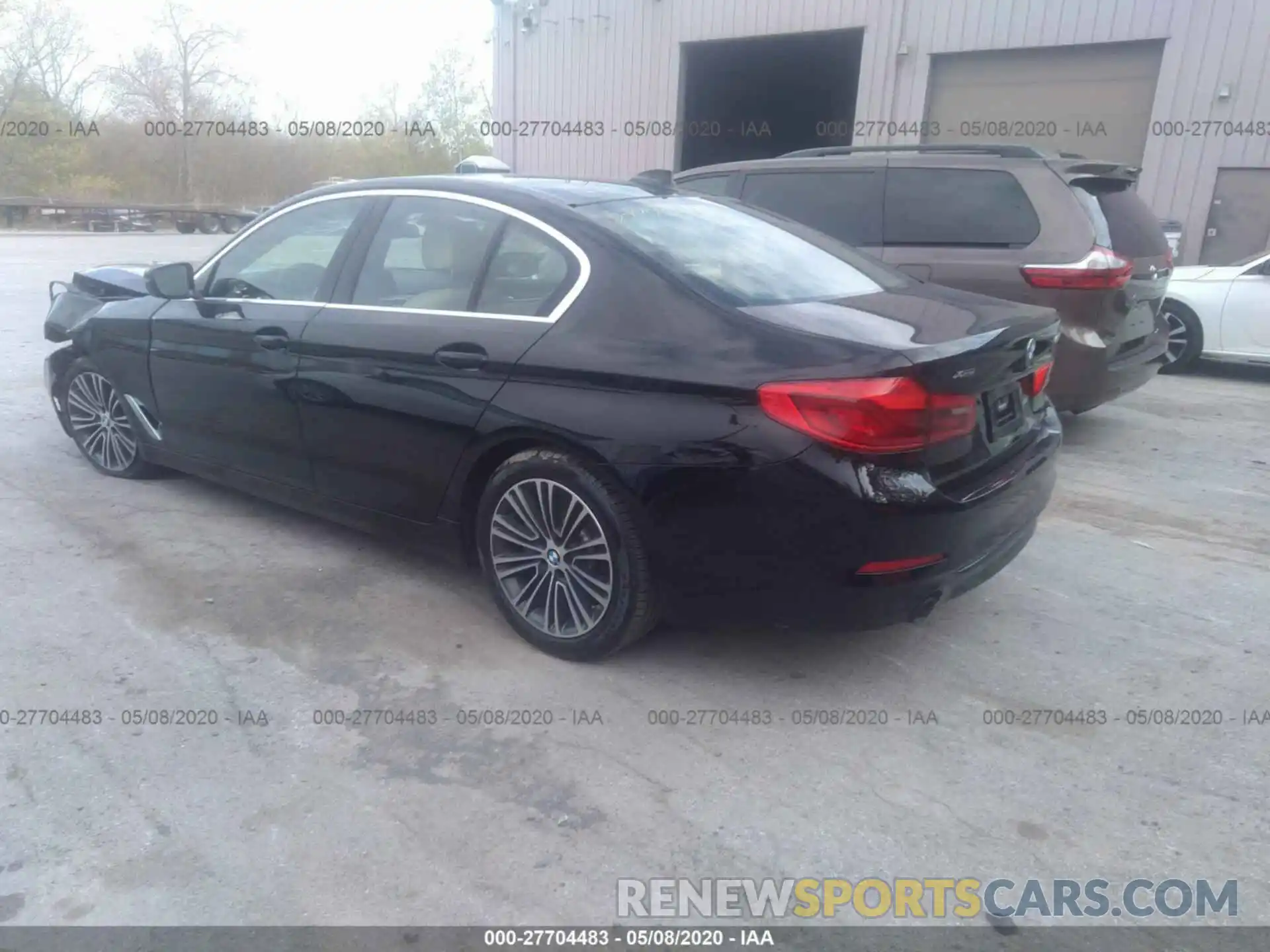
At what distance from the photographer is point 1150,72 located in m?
12.3

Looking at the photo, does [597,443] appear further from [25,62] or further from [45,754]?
[25,62]

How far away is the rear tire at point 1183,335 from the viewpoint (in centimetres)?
877

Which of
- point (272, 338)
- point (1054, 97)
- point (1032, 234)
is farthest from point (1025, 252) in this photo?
point (1054, 97)

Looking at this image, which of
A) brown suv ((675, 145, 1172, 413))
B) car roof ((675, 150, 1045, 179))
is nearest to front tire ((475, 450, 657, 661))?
brown suv ((675, 145, 1172, 413))

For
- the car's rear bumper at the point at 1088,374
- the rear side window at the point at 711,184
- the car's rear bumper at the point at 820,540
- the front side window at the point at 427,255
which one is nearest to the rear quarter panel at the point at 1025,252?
the car's rear bumper at the point at 1088,374

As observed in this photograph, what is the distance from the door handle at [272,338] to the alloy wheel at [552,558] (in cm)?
131

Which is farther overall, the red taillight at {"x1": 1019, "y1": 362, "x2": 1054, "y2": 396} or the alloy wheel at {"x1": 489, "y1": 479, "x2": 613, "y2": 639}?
the red taillight at {"x1": 1019, "y1": 362, "x2": 1054, "y2": 396}

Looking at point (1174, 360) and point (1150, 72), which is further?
point (1150, 72)

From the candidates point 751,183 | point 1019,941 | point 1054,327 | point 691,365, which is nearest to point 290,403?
point 691,365

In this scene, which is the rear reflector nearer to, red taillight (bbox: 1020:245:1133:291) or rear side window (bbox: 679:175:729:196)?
red taillight (bbox: 1020:245:1133:291)

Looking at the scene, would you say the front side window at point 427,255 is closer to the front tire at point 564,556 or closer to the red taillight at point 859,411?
the front tire at point 564,556

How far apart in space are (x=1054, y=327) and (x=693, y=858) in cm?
228

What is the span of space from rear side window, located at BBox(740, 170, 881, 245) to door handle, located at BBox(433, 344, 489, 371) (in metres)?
3.35

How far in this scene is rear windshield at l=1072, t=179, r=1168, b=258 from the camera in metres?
5.68
